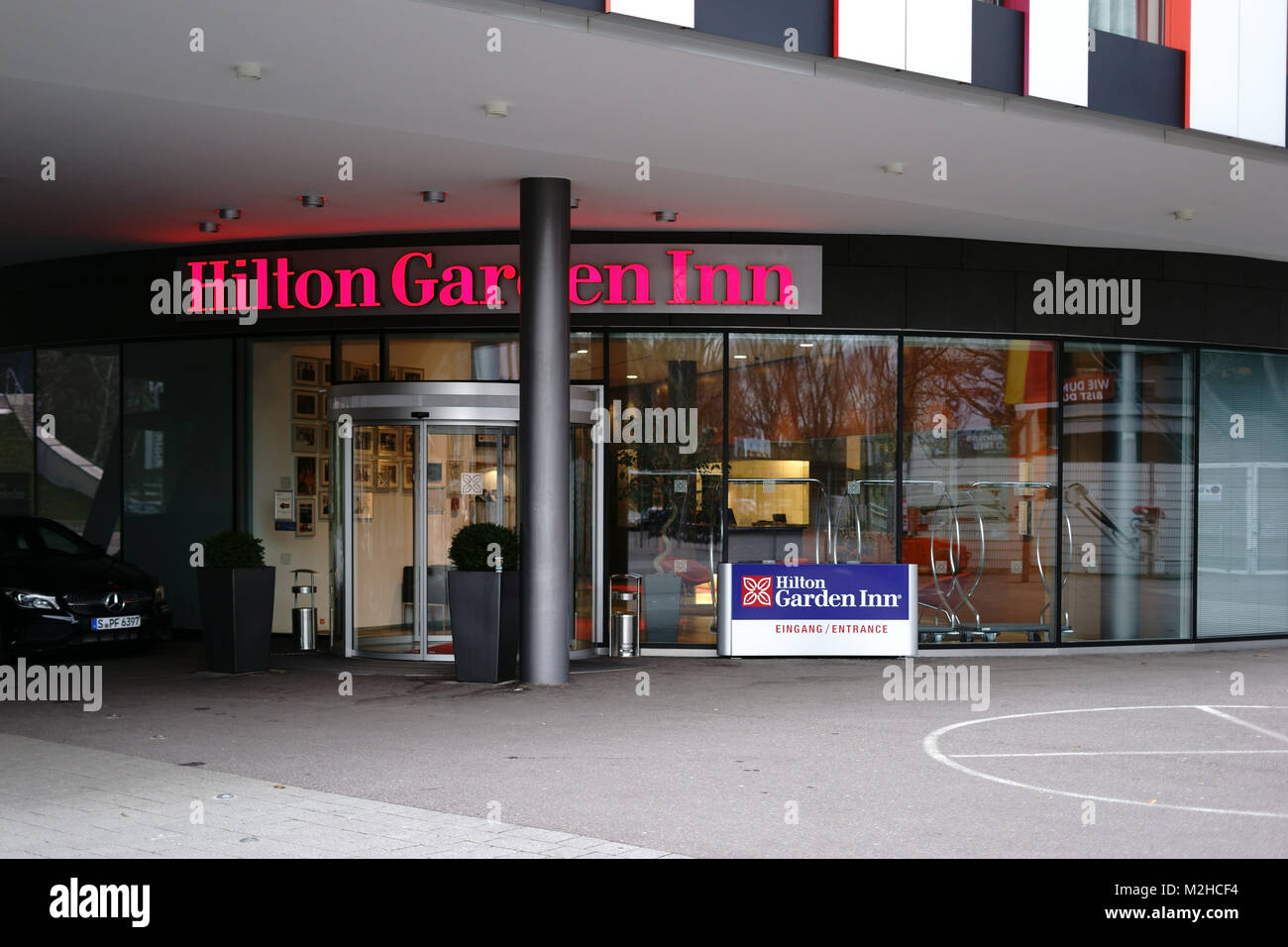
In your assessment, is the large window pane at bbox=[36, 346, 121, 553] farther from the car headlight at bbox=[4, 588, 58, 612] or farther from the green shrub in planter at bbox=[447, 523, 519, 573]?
the green shrub in planter at bbox=[447, 523, 519, 573]

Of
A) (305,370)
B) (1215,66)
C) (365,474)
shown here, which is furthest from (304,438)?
(1215,66)

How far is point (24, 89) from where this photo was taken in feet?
30.6

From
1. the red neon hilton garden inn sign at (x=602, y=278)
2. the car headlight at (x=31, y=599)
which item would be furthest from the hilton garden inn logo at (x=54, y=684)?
the red neon hilton garden inn sign at (x=602, y=278)

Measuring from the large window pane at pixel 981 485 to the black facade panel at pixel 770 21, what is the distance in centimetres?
602

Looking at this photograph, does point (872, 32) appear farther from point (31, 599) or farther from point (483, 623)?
point (31, 599)

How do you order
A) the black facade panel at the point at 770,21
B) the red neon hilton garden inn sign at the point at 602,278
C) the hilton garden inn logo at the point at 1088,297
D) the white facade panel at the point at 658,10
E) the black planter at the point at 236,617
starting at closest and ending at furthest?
the white facade panel at the point at 658,10 < the black facade panel at the point at 770,21 < the black planter at the point at 236,617 < the red neon hilton garden inn sign at the point at 602,278 < the hilton garden inn logo at the point at 1088,297

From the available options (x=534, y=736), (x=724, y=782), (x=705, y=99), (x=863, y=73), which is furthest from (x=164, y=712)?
(x=863, y=73)

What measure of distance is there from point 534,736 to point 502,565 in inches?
118

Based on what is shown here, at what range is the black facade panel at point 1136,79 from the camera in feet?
34.3

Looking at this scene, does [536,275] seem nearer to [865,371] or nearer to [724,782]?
[865,371]

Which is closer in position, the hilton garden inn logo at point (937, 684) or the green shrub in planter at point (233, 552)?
the hilton garden inn logo at point (937, 684)

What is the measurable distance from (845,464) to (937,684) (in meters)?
2.97

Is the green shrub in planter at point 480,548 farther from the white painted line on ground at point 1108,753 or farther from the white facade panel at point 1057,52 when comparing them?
the white facade panel at point 1057,52

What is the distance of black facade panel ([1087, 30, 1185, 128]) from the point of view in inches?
412
